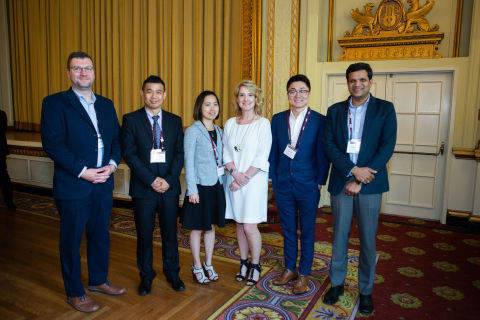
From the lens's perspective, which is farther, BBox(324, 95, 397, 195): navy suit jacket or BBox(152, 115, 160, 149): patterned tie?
BBox(152, 115, 160, 149): patterned tie

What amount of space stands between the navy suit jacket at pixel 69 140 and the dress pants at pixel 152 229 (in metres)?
0.39

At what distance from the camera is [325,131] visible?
2354 millimetres

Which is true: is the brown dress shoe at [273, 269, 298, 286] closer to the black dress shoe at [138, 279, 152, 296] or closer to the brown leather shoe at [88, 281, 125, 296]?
the black dress shoe at [138, 279, 152, 296]

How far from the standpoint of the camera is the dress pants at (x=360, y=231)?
220cm

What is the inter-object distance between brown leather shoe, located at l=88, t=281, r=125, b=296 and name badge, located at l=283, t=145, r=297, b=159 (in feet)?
4.92

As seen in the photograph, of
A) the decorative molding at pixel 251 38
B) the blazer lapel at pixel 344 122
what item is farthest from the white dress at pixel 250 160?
the decorative molding at pixel 251 38

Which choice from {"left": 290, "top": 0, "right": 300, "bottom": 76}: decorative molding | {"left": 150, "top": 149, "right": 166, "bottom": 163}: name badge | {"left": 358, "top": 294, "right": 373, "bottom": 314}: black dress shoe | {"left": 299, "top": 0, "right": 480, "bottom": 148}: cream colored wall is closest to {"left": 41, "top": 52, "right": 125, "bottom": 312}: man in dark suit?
{"left": 150, "top": 149, "right": 166, "bottom": 163}: name badge

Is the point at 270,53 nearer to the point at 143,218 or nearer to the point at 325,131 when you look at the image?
the point at 325,131

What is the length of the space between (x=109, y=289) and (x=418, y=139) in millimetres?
3964

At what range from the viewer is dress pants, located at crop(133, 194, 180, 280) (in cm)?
241

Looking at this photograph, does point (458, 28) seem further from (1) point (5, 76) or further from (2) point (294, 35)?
(1) point (5, 76)

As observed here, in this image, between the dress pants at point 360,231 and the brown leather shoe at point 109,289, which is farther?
the brown leather shoe at point 109,289

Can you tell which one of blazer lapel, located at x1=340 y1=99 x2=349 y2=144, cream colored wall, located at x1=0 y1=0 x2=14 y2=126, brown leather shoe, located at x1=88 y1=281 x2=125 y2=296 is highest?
cream colored wall, located at x1=0 y1=0 x2=14 y2=126

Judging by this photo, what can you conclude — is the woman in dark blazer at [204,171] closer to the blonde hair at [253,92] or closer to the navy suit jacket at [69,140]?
the blonde hair at [253,92]
